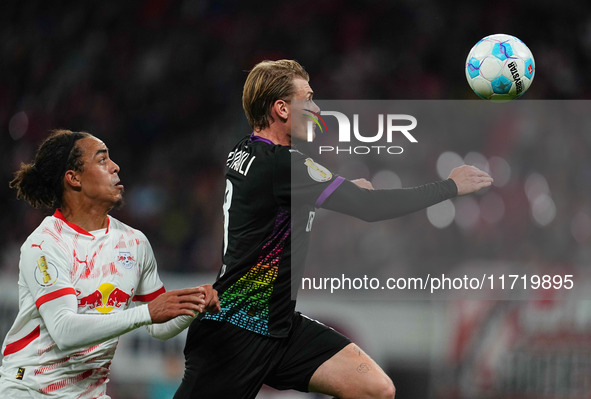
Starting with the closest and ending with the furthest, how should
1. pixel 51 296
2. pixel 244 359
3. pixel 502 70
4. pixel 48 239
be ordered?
pixel 51 296, pixel 48 239, pixel 244 359, pixel 502 70

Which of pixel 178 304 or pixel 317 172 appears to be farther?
pixel 317 172

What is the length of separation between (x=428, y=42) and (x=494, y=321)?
3.84 m

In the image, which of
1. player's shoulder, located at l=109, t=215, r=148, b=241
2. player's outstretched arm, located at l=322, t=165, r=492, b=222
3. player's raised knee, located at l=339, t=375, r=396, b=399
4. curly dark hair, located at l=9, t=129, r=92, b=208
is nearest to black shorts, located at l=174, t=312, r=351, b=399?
player's raised knee, located at l=339, t=375, r=396, b=399

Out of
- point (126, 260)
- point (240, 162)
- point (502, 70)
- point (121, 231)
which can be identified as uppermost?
point (502, 70)

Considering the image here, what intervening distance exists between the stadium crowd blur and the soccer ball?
8.70ft

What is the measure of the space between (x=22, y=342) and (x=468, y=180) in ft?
6.77

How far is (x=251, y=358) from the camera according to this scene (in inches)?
132

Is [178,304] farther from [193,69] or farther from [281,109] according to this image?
[193,69]

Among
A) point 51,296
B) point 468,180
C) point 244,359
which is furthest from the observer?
point 468,180

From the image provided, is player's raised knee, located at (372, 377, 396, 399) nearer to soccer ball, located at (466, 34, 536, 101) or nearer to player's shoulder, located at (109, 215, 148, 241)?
player's shoulder, located at (109, 215, 148, 241)

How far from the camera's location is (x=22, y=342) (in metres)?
3.27

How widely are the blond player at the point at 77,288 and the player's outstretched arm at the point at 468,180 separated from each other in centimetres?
123

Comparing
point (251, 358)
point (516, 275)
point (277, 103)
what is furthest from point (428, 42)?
point (251, 358)

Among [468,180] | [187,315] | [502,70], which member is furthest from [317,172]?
[502,70]
